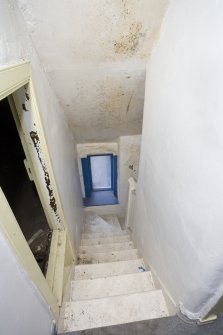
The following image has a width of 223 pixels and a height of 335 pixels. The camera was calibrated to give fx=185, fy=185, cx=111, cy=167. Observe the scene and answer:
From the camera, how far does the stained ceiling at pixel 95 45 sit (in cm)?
107

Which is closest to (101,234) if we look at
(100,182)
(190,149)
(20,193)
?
(100,182)

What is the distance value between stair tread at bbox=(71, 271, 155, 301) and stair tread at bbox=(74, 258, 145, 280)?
0.24 m

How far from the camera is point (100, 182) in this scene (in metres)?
4.49

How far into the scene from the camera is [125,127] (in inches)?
110

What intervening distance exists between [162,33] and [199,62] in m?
0.58

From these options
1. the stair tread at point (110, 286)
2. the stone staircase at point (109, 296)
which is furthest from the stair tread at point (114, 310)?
the stair tread at point (110, 286)

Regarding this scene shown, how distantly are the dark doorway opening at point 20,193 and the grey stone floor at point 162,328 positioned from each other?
65 centimetres

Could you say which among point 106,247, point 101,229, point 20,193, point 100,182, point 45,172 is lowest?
point 101,229

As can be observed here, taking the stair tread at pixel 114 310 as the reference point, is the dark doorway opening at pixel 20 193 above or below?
above

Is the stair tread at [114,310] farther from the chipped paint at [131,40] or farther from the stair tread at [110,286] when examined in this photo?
the chipped paint at [131,40]

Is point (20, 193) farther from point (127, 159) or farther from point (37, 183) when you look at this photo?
point (127, 159)

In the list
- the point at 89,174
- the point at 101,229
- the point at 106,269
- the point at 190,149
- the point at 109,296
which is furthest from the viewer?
the point at 89,174

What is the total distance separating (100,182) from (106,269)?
2.55 meters

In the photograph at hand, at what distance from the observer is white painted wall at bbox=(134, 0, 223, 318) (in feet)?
2.27
